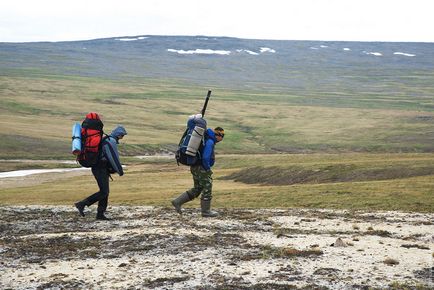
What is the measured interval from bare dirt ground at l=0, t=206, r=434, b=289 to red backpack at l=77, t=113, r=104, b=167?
197cm

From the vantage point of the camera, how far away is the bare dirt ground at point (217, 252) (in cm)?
1337

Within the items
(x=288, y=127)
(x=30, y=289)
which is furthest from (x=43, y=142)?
(x=30, y=289)

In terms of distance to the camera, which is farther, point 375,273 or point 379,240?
point 379,240

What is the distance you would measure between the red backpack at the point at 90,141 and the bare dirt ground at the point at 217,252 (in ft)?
6.45

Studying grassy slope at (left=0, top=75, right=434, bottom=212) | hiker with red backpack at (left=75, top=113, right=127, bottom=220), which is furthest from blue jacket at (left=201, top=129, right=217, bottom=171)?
grassy slope at (left=0, top=75, right=434, bottom=212)

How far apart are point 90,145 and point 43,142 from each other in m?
91.1

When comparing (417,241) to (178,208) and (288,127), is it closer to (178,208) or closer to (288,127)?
(178,208)

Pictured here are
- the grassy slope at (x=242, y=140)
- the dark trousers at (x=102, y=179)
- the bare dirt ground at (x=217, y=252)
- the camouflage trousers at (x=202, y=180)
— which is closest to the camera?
the bare dirt ground at (x=217, y=252)

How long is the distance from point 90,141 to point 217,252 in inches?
257

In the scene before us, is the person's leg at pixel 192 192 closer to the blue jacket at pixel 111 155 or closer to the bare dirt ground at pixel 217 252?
the bare dirt ground at pixel 217 252

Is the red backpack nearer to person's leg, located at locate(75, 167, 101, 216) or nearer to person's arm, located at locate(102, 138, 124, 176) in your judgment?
person's arm, located at locate(102, 138, 124, 176)

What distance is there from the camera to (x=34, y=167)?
285 feet

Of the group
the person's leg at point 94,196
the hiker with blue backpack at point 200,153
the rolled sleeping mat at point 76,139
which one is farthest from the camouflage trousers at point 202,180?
the rolled sleeping mat at point 76,139

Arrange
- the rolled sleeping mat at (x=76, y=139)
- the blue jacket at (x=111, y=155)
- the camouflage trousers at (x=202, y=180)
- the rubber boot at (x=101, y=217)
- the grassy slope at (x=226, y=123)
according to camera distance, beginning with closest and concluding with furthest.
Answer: the rolled sleeping mat at (x=76, y=139) → the blue jacket at (x=111, y=155) → the camouflage trousers at (x=202, y=180) → the rubber boot at (x=101, y=217) → the grassy slope at (x=226, y=123)
